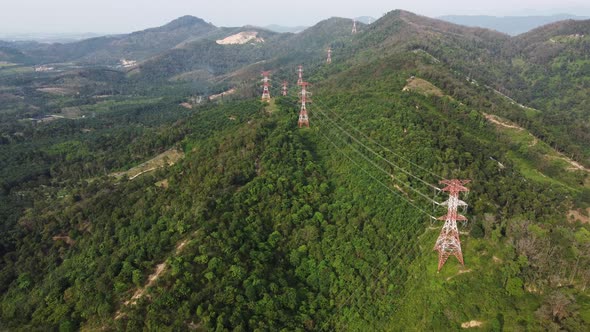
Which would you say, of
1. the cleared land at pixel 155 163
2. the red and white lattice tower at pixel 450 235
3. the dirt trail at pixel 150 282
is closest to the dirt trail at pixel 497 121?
the red and white lattice tower at pixel 450 235

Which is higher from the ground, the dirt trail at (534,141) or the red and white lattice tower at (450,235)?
the red and white lattice tower at (450,235)

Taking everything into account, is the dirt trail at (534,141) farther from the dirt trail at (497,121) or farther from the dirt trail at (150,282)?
the dirt trail at (150,282)

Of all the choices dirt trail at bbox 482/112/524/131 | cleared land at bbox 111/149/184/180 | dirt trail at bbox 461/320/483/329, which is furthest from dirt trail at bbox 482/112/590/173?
cleared land at bbox 111/149/184/180

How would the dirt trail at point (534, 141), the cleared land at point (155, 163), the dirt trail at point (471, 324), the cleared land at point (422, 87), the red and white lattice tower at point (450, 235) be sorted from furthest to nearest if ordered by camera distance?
1. the cleared land at point (422, 87)
2. the cleared land at point (155, 163)
3. the dirt trail at point (534, 141)
4. the red and white lattice tower at point (450, 235)
5. the dirt trail at point (471, 324)

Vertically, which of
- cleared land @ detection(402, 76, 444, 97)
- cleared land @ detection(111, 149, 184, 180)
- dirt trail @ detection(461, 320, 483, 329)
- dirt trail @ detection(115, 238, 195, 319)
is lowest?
cleared land @ detection(111, 149, 184, 180)

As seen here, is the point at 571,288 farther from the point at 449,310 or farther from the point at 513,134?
the point at 513,134

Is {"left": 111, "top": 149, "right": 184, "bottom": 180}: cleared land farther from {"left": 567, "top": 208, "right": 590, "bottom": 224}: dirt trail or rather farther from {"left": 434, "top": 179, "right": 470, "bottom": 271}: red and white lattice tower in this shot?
{"left": 567, "top": 208, "right": 590, "bottom": 224}: dirt trail

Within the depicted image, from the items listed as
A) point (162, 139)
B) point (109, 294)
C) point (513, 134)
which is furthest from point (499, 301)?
point (162, 139)

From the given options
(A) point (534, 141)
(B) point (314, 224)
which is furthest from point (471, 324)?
(A) point (534, 141)
